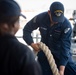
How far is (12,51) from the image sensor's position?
0.84 metres

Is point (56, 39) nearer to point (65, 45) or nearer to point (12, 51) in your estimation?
point (65, 45)

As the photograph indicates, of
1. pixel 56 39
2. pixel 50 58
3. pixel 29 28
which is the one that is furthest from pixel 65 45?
pixel 50 58

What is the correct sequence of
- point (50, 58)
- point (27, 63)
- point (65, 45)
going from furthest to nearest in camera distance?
point (65, 45) < point (50, 58) < point (27, 63)

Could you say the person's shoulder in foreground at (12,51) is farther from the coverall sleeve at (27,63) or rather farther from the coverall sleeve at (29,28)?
the coverall sleeve at (29,28)

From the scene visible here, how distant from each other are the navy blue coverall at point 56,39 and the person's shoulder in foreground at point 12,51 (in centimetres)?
85

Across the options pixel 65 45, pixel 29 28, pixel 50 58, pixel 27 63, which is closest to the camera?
pixel 27 63

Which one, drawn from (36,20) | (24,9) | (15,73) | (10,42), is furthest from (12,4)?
(24,9)

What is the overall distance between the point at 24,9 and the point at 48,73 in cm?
203

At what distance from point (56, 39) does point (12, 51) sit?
0.95 m

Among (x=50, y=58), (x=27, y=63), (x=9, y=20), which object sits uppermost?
(x=9, y=20)

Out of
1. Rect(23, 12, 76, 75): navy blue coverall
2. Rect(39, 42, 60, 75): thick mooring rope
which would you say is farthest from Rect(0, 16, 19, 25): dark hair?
Rect(23, 12, 76, 75): navy blue coverall

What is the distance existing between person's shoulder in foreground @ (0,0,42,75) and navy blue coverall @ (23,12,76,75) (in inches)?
33.4

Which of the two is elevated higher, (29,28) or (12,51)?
(12,51)

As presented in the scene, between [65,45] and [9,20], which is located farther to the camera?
[65,45]
